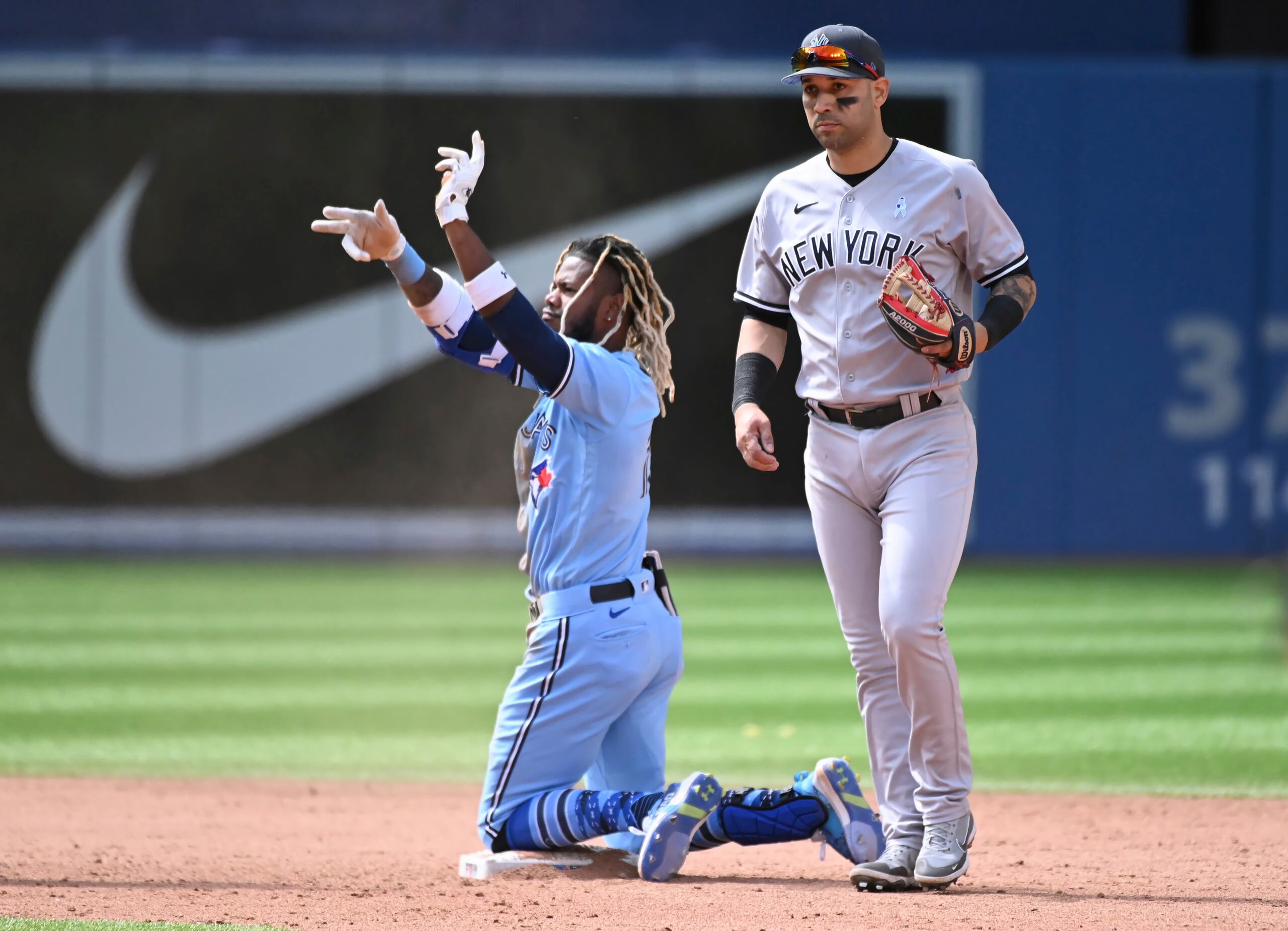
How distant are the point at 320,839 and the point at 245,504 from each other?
347 inches

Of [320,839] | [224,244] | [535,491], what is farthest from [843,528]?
[224,244]

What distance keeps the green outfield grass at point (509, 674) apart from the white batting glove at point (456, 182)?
8.62ft

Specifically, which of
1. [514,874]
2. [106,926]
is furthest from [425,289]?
[106,926]

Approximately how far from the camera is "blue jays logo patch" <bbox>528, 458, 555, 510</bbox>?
3.79m

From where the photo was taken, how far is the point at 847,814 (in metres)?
3.61

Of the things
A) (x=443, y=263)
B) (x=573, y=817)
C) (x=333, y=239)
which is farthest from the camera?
(x=333, y=239)

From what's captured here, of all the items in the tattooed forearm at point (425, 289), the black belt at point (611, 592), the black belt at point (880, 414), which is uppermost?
the tattooed forearm at point (425, 289)

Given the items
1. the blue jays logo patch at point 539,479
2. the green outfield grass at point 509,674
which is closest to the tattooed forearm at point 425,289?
the blue jays logo patch at point 539,479

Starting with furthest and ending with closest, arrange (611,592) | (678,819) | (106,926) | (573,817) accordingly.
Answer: (611,592), (573,817), (678,819), (106,926)

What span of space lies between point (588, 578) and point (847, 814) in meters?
0.82

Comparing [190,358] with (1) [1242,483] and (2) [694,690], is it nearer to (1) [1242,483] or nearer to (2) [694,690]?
(2) [694,690]

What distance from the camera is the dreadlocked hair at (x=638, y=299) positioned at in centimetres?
385

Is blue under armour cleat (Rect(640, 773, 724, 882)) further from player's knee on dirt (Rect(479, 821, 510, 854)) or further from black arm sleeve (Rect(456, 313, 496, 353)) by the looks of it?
black arm sleeve (Rect(456, 313, 496, 353))

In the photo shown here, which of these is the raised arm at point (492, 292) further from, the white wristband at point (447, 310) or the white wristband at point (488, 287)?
the white wristband at point (447, 310)
